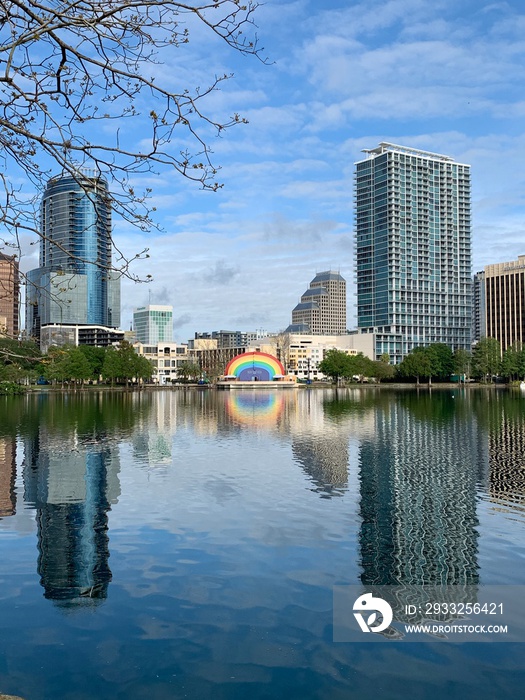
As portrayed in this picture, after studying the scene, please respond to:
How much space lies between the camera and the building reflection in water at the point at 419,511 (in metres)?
14.8

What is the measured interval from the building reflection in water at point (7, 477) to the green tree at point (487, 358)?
145645mm

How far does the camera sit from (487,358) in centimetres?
16588

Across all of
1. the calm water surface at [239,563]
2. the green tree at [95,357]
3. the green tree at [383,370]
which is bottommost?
the calm water surface at [239,563]

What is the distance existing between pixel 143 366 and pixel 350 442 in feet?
448

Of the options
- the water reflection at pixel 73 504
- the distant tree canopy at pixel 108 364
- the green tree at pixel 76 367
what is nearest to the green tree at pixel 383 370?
the distant tree canopy at pixel 108 364

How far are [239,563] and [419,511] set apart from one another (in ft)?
24.5

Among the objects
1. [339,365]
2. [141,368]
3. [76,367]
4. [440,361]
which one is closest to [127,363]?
[141,368]

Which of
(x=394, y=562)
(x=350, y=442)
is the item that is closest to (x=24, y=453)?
(x=350, y=442)

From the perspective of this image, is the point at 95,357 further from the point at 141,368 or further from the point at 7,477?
the point at 7,477

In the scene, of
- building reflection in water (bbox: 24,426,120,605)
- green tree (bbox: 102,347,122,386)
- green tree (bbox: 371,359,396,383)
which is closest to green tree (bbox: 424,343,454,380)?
green tree (bbox: 371,359,396,383)

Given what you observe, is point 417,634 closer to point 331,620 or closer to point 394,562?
point 331,620

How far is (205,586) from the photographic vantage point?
13.9 metres

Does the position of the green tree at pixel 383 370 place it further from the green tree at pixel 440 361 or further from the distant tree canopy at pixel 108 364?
the distant tree canopy at pixel 108 364

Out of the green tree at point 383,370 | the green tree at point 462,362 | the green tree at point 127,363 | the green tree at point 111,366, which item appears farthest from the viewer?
the green tree at point 383,370
